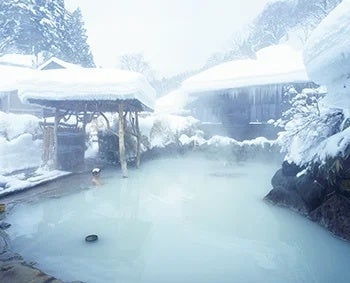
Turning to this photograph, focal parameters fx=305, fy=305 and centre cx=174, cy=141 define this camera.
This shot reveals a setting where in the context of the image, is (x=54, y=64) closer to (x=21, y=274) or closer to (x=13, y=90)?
(x=13, y=90)

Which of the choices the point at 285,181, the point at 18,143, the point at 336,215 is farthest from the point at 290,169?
the point at 18,143

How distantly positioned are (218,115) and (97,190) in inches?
482

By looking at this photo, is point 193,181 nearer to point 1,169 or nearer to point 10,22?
point 1,169

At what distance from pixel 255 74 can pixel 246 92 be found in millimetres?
1244

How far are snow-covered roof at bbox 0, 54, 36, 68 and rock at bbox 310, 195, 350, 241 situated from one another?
35017mm

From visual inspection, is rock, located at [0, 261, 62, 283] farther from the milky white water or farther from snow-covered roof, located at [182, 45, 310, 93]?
snow-covered roof, located at [182, 45, 310, 93]

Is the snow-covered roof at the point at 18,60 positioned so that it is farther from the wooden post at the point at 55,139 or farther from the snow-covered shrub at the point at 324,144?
the snow-covered shrub at the point at 324,144

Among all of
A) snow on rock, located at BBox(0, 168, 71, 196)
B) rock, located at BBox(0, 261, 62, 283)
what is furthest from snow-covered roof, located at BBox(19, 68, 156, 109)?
rock, located at BBox(0, 261, 62, 283)

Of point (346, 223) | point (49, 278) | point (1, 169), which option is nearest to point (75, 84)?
point (1, 169)

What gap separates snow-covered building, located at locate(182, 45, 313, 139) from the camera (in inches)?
668

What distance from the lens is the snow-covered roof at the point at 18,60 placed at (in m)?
33.4

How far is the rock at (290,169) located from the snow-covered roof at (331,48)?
4.25m

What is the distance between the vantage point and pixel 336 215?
6.21m

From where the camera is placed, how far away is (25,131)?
14672mm
